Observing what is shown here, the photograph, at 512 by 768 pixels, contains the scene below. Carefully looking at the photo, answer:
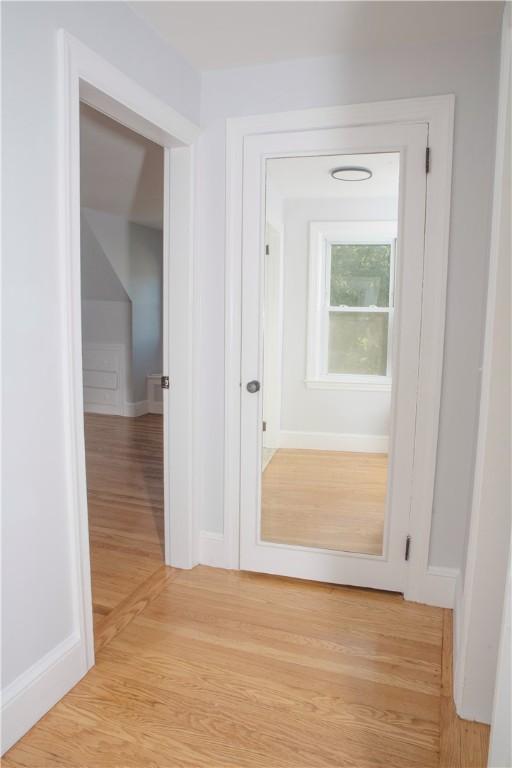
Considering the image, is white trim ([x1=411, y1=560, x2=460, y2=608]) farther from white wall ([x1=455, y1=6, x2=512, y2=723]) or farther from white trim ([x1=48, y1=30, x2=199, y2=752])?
white trim ([x1=48, y1=30, x2=199, y2=752])

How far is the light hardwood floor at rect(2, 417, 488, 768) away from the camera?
1.55 meters

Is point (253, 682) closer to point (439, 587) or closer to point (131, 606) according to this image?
point (131, 606)

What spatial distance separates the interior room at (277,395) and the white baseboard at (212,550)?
14mm

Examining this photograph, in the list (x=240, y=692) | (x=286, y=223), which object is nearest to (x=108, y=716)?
(x=240, y=692)

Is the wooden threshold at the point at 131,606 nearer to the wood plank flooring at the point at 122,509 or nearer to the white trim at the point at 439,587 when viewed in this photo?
the wood plank flooring at the point at 122,509

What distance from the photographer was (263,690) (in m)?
1.80

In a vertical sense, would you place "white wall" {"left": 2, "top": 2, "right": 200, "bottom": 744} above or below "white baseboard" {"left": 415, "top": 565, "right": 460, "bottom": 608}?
above

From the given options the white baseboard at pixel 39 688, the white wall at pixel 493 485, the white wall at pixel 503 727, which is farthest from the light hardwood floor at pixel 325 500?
the white wall at pixel 503 727

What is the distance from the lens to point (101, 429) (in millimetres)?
5488

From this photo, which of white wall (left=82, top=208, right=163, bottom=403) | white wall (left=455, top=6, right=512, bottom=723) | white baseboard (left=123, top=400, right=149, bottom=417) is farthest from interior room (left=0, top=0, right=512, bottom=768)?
white baseboard (left=123, top=400, right=149, bottom=417)

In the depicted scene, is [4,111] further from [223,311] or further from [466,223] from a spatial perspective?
[466,223]

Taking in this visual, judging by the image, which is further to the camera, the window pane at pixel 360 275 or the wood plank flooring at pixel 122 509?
the wood plank flooring at pixel 122 509

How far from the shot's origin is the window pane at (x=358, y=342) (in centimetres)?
239

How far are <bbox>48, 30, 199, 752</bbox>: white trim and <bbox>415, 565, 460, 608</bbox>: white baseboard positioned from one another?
1099mm
